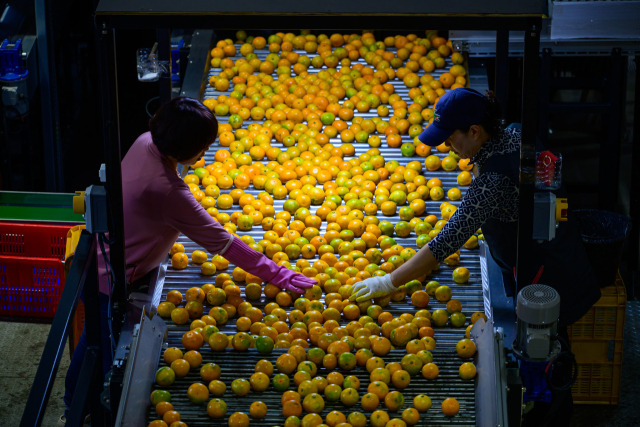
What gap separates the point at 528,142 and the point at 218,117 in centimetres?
309

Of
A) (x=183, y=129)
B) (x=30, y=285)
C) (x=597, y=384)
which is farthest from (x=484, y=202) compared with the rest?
(x=30, y=285)

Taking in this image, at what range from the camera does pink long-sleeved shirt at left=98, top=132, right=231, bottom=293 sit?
4.36 metres

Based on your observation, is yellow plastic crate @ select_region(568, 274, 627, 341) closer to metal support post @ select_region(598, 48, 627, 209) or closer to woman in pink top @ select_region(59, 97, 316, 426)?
metal support post @ select_region(598, 48, 627, 209)

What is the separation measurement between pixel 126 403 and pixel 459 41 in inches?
157

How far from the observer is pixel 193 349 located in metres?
4.32

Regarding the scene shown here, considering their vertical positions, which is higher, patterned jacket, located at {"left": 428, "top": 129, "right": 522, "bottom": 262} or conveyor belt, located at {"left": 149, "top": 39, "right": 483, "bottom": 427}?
patterned jacket, located at {"left": 428, "top": 129, "right": 522, "bottom": 262}

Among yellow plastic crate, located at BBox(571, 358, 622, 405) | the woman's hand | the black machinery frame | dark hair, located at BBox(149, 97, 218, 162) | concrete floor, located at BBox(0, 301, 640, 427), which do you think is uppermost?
the black machinery frame

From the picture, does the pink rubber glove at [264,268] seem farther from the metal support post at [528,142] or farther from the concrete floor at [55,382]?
the concrete floor at [55,382]

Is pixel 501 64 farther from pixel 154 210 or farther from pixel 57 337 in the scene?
pixel 57 337

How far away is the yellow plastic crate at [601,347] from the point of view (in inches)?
227

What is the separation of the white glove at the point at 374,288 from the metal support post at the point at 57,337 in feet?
4.42

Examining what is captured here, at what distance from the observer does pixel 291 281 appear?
470cm

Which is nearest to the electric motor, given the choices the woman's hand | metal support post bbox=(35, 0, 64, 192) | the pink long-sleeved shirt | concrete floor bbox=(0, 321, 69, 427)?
the woman's hand

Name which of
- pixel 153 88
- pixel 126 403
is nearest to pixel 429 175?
pixel 126 403
